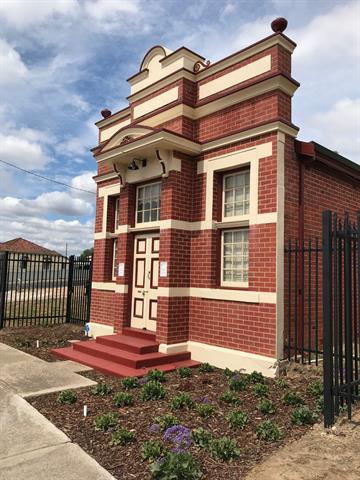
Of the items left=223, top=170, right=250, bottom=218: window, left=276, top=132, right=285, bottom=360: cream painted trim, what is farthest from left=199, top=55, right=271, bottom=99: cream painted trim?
left=223, top=170, right=250, bottom=218: window

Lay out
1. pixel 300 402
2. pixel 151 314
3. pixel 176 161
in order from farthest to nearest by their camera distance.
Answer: pixel 151 314, pixel 176 161, pixel 300 402

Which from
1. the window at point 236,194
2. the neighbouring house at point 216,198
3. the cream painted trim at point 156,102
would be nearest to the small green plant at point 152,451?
the neighbouring house at point 216,198

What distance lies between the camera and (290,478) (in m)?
3.43

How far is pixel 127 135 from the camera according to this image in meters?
9.47

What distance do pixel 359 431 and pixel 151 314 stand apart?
5187mm

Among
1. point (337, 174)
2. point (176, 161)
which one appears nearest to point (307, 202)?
point (337, 174)

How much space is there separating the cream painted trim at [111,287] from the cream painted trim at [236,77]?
4.62 m

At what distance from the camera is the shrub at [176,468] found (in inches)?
131

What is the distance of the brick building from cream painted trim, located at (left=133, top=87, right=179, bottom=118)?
0.08 ft

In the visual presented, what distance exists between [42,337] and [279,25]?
9.04 m

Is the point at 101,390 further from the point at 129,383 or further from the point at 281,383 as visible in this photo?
the point at 281,383

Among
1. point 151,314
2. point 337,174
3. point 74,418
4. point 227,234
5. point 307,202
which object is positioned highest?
point 337,174

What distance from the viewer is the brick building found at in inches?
282

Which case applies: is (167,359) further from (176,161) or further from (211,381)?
(176,161)
